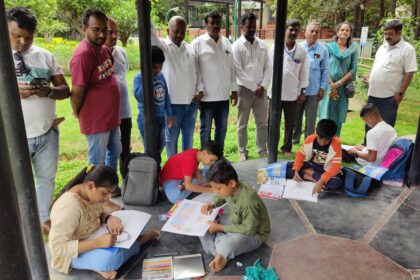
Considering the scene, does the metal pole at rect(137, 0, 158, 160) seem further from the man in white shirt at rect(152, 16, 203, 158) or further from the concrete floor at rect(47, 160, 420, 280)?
the concrete floor at rect(47, 160, 420, 280)

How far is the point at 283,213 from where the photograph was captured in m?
3.50

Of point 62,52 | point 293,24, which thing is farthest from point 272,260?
point 62,52

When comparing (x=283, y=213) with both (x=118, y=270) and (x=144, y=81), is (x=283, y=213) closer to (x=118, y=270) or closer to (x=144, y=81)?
(x=118, y=270)

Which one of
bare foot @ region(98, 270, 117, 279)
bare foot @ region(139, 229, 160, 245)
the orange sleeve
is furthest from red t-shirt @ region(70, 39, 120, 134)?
the orange sleeve

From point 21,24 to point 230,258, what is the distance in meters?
2.26

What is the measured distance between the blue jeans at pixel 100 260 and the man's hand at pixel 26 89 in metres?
1.23

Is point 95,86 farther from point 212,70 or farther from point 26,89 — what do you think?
point 212,70

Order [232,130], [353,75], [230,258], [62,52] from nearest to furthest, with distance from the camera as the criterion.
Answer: [230,258] < [353,75] < [232,130] < [62,52]

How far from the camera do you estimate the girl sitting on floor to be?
2451 millimetres

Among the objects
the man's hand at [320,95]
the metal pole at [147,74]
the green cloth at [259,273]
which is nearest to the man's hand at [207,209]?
the green cloth at [259,273]

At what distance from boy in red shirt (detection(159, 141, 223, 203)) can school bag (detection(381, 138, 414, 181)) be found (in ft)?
6.51

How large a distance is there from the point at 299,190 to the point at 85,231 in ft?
7.42

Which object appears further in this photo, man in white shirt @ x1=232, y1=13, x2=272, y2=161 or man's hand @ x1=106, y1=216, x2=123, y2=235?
man in white shirt @ x1=232, y1=13, x2=272, y2=161

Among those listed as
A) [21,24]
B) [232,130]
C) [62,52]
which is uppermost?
[21,24]
